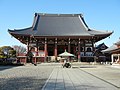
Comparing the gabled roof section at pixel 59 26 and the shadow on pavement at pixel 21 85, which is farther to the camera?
the gabled roof section at pixel 59 26

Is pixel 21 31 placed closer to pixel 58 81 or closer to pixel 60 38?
pixel 60 38

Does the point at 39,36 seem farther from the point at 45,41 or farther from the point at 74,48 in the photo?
the point at 74,48

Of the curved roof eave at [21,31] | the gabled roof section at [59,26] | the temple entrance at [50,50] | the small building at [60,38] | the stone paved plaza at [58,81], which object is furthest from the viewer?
the temple entrance at [50,50]

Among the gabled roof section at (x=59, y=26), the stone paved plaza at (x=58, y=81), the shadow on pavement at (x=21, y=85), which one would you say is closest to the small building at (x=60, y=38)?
the gabled roof section at (x=59, y=26)

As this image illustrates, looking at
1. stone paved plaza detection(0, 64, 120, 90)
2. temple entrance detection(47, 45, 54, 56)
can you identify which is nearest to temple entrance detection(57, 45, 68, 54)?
temple entrance detection(47, 45, 54, 56)

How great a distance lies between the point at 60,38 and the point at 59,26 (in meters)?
5.82

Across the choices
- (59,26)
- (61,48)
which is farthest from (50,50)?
(59,26)

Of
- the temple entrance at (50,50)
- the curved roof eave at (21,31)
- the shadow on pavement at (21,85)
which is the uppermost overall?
the curved roof eave at (21,31)

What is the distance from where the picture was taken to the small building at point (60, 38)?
46031 mm

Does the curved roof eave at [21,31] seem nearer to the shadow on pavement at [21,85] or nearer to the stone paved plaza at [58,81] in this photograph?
the stone paved plaza at [58,81]

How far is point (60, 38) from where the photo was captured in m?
46.7

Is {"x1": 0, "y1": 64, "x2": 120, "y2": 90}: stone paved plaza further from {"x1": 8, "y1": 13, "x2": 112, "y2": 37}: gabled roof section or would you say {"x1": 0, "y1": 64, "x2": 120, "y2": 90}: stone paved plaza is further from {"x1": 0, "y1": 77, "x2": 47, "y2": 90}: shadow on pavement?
{"x1": 8, "y1": 13, "x2": 112, "y2": 37}: gabled roof section

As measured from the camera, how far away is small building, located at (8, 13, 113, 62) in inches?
1812

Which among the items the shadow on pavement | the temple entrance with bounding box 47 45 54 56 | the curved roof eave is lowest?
the shadow on pavement
